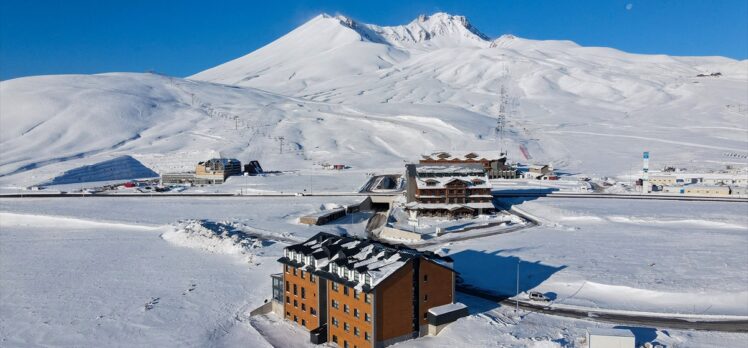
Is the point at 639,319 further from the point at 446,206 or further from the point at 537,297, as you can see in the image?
the point at 446,206

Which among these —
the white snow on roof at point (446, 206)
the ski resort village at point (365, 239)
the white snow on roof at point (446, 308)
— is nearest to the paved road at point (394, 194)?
the ski resort village at point (365, 239)

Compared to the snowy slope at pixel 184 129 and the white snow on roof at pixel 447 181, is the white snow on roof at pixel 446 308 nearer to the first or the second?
the white snow on roof at pixel 447 181

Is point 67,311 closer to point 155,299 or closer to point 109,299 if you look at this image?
point 109,299

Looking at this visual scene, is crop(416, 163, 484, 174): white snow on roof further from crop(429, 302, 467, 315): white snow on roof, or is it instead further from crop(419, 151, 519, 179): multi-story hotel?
crop(429, 302, 467, 315): white snow on roof

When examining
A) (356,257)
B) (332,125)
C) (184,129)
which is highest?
(332,125)

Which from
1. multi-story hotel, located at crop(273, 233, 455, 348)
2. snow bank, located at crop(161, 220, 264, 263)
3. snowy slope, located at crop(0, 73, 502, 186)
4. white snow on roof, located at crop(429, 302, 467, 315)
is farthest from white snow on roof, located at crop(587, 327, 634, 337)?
snowy slope, located at crop(0, 73, 502, 186)

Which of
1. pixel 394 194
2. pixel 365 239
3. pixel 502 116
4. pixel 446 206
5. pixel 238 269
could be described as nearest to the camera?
pixel 365 239

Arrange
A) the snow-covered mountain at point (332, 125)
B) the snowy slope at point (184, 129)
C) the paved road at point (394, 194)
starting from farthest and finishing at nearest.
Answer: the snow-covered mountain at point (332, 125)
the snowy slope at point (184, 129)
the paved road at point (394, 194)

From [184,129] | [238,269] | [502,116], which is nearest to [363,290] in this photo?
[238,269]
